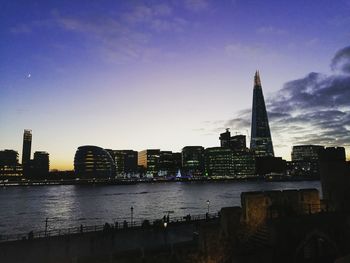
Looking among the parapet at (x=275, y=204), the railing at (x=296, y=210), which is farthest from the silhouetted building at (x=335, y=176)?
the parapet at (x=275, y=204)

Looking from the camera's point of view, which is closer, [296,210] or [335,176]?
[296,210]

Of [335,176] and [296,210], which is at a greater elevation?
[335,176]

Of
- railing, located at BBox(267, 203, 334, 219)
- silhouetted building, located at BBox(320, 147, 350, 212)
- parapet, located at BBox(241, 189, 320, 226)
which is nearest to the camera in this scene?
parapet, located at BBox(241, 189, 320, 226)

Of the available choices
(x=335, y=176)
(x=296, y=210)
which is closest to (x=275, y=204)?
(x=296, y=210)

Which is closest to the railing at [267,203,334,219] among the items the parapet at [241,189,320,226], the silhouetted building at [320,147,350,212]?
the parapet at [241,189,320,226]

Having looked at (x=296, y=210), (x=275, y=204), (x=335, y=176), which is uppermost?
(x=335, y=176)

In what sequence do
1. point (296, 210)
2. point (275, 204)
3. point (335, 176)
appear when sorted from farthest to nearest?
point (335, 176), point (296, 210), point (275, 204)

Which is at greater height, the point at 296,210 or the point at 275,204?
the point at 275,204

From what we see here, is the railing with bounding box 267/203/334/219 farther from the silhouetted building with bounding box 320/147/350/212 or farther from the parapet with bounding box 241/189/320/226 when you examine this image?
the silhouetted building with bounding box 320/147/350/212

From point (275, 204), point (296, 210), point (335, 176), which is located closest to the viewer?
point (275, 204)

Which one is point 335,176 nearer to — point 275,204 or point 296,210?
point 296,210

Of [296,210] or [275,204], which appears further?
[296,210]

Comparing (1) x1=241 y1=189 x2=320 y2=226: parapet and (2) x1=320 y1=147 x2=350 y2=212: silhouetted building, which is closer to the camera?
(1) x1=241 y1=189 x2=320 y2=226: parapet

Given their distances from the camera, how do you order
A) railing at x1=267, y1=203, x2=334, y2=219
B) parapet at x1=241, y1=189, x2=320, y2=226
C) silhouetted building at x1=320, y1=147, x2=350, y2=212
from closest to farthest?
parapet at x1=241, y1=189, x2=320, y2=226
railing at x1=267, y1=203, x2=334, y2=219
silhouetted building at x1=320, y1=147, x2=350, y2=212
